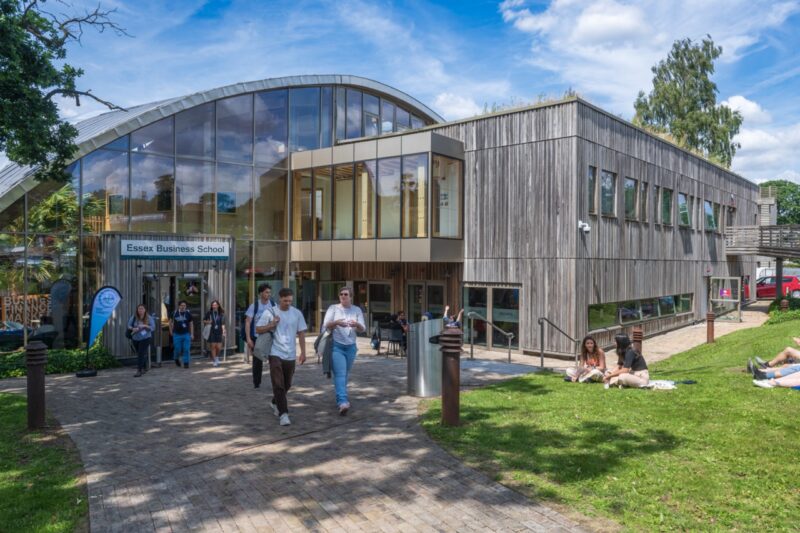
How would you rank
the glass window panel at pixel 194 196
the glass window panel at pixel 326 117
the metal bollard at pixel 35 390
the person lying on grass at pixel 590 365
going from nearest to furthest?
1. the metal bollard at pixel 35 390
2. the person lying on grass at pixel 590 365
3. the glass window panel at pixel 194 196
4. the glass window panel at pixel 326 117

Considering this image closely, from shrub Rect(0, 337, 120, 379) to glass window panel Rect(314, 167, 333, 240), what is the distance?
7687 mm

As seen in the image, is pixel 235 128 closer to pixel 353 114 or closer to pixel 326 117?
pixel 326 117

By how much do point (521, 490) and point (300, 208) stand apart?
15.9 m

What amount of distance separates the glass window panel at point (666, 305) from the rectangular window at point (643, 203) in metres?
3.49

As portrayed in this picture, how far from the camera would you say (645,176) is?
65.6 ft

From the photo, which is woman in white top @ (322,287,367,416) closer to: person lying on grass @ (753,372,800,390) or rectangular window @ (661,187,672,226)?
person lying on grass @ (753,372,800,390)

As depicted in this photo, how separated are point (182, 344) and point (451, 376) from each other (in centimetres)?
851

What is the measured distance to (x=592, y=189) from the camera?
1656 cm

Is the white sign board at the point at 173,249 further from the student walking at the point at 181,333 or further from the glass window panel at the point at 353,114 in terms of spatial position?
the glass window panel at the point at 353,114

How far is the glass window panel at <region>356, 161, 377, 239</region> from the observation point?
17.6 m

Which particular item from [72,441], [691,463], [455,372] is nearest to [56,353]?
[72,441]

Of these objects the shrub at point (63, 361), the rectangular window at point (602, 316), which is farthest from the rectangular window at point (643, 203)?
the shrub at point (63, 361)

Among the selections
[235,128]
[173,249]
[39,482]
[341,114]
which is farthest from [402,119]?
[39,482]

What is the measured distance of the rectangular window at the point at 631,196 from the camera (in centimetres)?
1878
